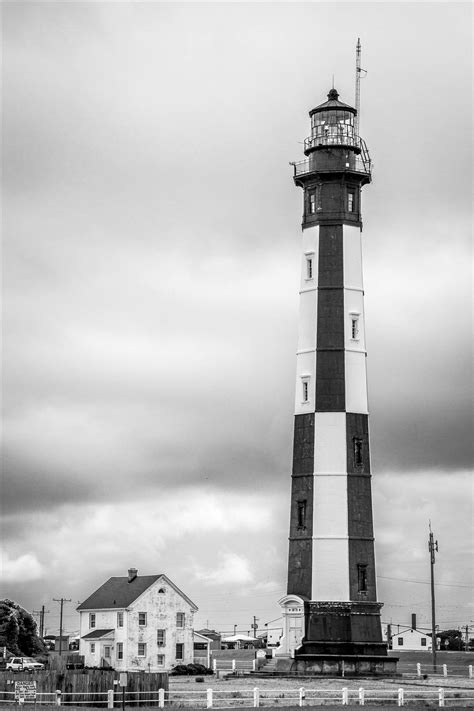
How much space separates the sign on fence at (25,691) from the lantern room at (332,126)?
32841 mm

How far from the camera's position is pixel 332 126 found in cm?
6425

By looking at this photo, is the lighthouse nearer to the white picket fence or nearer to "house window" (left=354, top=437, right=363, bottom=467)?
"house window" (left=354, top=437, right=363, bottom=467)

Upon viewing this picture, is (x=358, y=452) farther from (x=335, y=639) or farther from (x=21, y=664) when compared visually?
(x=21, y=664)

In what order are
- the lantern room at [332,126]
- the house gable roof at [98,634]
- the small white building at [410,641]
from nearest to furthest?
1. the lantern room at [332,126]
2. the house gable roof at [98,634]
3. the small white building at [410,641]

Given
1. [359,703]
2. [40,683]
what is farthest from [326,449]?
[40,683]

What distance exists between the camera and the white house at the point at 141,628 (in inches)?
2751

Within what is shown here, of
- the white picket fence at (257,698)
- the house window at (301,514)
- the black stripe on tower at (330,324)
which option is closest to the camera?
the white picket fence at (257,698)

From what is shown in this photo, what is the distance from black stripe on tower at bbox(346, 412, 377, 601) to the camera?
58438 millimetres

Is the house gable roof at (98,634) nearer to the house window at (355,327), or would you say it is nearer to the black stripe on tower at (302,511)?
the black stripe on tower at (302,511)

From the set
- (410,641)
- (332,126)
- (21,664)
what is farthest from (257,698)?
(410,641)

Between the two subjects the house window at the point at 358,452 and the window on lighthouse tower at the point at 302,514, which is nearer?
the window on lighthouse tower at the point at 302,514

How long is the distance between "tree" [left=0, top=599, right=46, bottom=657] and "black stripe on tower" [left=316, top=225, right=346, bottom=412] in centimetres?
2261

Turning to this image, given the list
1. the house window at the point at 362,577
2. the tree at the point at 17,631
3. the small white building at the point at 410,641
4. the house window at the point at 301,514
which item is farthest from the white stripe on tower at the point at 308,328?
the small white building at the point at 410,641

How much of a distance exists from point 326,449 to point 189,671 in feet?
49.5
